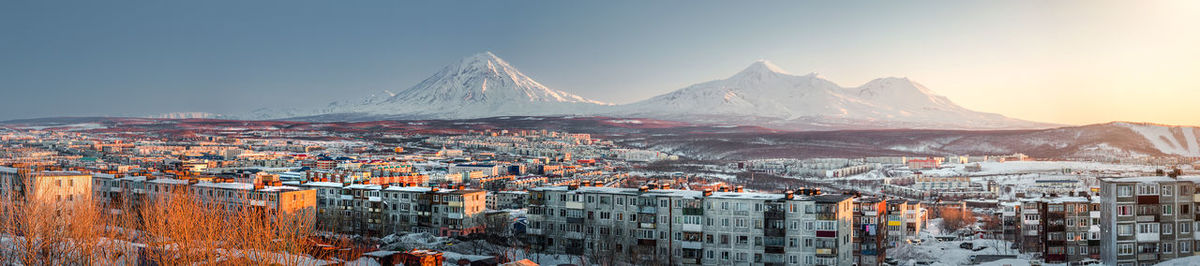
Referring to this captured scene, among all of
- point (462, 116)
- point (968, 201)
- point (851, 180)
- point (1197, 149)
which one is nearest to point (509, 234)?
point (968, 201)

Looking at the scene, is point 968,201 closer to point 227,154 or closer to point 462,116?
point 227,154

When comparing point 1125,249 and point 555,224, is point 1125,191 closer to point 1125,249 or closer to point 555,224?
point 1125,249

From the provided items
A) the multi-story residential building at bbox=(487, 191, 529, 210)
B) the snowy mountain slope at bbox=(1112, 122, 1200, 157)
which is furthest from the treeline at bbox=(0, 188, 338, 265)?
the snowy mountain slope at bbox=(1112, 122, 1200, 157)

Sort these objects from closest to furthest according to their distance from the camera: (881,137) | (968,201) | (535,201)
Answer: (535,201), (968,201), (881,137)

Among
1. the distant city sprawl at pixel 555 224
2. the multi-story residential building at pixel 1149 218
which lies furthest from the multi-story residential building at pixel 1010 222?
the multi-story residential building at pixel 1149 218

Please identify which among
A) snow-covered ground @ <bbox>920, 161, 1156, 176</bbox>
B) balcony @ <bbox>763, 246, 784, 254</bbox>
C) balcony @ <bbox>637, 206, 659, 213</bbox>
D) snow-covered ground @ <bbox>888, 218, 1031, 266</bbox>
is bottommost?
snow-covered ground @ <bbox>888, 218, 1031, 266</bbox>

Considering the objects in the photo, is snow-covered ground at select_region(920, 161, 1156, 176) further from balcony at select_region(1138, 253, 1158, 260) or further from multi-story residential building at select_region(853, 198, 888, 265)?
balcony at select_region(1138, 253, 1158, 260)
